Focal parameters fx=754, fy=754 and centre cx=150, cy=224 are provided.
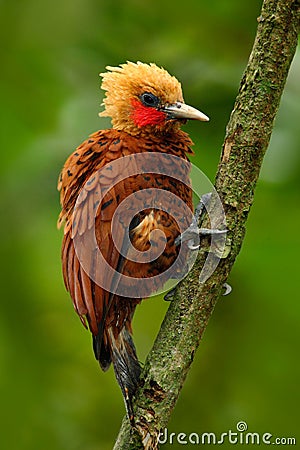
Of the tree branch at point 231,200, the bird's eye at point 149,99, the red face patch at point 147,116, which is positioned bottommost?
the tree branch at point 231,200

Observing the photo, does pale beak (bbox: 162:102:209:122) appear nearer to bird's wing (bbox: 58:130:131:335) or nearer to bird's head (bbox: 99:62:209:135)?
bird's head (bbox: 99:62:209:135)

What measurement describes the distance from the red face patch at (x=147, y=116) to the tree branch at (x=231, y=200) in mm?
549

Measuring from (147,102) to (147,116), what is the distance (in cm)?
6

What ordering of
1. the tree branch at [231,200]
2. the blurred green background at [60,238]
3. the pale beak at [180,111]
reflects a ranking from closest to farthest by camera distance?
the tree branch at [231,200] → the pale beak at [180,111] → the blurred green background at [60,238]

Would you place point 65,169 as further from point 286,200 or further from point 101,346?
point 286,200

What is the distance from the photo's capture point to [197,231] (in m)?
2.33

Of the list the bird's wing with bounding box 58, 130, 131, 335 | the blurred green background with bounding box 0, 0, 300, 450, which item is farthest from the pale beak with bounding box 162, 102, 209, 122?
the blurred green background with bounding box 0, 0, 300, 450

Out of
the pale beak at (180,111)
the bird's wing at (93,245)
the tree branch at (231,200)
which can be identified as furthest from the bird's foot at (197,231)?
the pale beak at (180,111)

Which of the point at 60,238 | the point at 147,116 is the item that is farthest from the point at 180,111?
the point at 60,238

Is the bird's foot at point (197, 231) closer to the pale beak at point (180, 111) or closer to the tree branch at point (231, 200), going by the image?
the tree branch at point (231, 200)

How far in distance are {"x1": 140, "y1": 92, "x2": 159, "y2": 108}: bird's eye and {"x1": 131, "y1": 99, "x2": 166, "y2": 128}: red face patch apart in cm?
2

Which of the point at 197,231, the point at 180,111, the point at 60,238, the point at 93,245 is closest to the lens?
the point at 197,231

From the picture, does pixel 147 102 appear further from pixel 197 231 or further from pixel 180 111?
pixel 197 231

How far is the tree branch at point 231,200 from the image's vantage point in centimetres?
209
